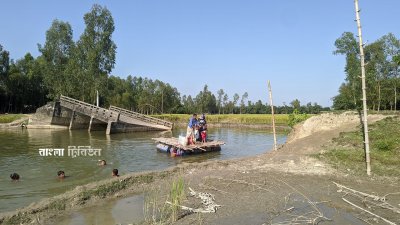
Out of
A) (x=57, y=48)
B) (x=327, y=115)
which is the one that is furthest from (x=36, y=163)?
(x=57, y=48)

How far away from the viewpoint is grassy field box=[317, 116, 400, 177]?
13352 millimetres

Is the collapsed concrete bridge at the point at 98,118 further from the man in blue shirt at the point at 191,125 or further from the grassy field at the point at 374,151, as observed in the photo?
the grassy field at the point at 374,151

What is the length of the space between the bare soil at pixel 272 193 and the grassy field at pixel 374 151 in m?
0.68

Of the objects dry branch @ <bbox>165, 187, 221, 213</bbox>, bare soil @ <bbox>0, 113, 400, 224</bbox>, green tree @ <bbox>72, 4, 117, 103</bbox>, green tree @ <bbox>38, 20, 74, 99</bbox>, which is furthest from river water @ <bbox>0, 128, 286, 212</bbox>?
green tree @ <bbox>38, 20, 74, 99</bbox>

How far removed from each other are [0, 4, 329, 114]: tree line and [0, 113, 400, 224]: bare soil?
43.4m

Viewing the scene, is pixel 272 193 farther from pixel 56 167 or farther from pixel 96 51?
pixel 96 51

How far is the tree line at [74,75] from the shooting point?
179 ft

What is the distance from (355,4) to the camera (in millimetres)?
12375

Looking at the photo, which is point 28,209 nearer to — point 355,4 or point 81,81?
point 355,4

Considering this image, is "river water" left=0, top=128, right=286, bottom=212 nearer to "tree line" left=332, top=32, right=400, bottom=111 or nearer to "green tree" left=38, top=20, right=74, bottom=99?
"tree line" left=332, top=32, right=400, bottom=111

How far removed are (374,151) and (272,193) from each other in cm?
648

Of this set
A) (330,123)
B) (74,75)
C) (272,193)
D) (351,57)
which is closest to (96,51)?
(74,75)

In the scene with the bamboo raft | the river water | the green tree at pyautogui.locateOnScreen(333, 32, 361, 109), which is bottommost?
the river water

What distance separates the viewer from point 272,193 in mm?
10586
